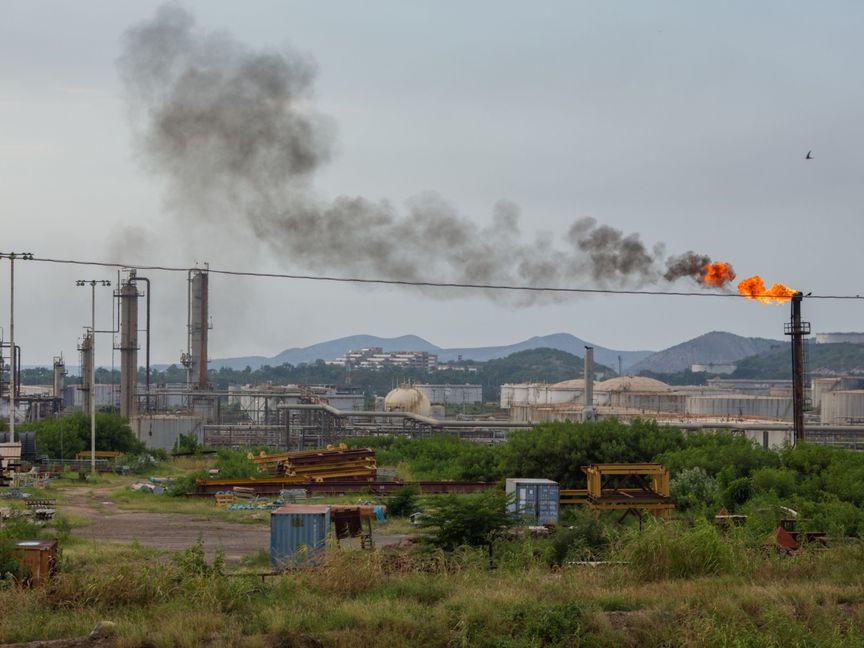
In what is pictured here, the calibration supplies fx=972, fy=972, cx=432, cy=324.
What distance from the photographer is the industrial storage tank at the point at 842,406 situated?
250 feet

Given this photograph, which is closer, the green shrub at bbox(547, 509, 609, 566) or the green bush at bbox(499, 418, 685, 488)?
the green shrub at bbox(547, 509, 609, 566)

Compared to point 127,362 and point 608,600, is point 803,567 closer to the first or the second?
point 608,600

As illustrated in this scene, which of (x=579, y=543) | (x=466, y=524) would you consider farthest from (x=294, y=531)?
(x=579, y=543)

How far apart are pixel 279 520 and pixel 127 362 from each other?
36.7 meters

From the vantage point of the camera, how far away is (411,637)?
10.1 m

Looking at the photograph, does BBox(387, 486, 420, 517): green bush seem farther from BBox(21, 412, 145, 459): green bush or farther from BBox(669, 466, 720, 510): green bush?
BBox(21, 412, 145, 459): green bush

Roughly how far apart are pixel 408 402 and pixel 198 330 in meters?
17.1

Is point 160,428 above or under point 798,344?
under

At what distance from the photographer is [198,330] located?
5697cm

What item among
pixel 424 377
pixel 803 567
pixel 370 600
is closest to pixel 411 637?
pixel 370 600

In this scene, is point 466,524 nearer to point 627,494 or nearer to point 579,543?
point 579,543

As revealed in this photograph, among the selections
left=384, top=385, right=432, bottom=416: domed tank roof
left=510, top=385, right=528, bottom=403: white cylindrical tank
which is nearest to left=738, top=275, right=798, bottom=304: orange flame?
left=384, top=385, right=432, bottom=416: domed tank roof

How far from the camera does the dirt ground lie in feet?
59.9

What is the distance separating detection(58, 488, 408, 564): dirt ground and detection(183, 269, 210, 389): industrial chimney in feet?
106
